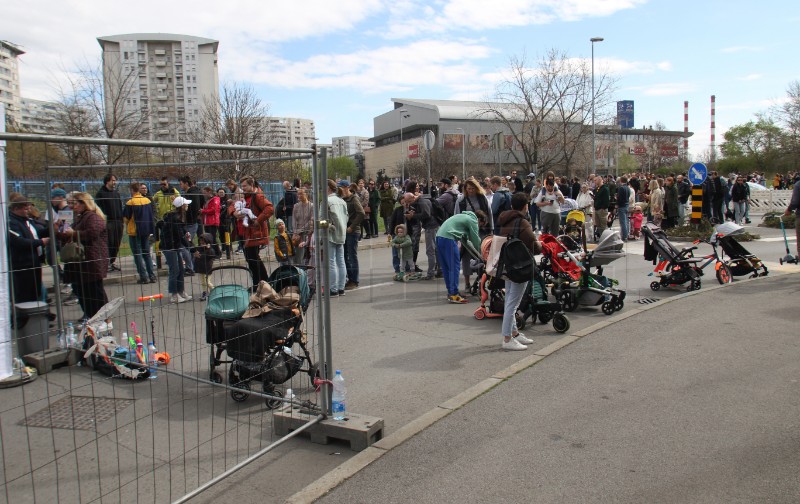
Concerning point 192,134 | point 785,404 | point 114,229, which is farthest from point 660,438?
point 192,134

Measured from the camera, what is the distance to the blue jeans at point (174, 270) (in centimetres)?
555

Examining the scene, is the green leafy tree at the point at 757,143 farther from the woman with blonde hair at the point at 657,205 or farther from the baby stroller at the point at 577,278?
the baby stroller at the point at 577,278

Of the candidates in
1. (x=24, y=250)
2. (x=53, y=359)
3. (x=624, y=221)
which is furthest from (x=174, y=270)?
(x=624, y=221)

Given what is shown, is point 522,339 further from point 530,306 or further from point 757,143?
point 757,143

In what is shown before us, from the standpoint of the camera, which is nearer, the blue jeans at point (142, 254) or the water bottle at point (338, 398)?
the water bottle at point (338, 398)

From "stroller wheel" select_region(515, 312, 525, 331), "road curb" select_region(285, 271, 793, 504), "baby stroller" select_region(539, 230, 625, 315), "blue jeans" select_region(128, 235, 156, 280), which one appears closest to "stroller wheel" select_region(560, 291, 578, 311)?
"baby stroller" select_region(539, 230, 625, 315)

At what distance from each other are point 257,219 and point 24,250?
286 cm

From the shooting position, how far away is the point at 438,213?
38.1 feet

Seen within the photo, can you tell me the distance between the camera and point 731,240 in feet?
36.0

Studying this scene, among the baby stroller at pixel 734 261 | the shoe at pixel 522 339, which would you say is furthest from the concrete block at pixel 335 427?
the baby stroller at pixel 734 261

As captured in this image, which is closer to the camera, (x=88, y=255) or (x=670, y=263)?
(x=88, y=255)

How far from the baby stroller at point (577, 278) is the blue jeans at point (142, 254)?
528 cm

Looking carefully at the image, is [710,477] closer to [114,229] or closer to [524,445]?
[524,445]

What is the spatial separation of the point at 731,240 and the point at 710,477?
829 centimetres
